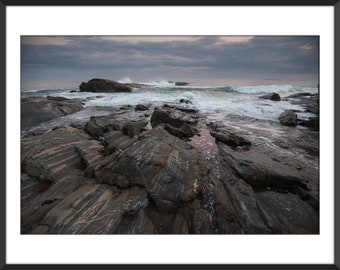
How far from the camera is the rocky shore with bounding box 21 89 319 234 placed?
2.31 m

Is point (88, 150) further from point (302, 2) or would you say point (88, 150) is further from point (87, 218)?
point (302, 2)

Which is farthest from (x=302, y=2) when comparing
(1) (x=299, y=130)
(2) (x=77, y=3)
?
(1) (x=299, y=130)

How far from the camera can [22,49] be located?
2480 mm

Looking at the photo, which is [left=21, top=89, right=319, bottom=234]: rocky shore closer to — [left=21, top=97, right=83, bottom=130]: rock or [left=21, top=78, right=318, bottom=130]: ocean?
[left=21, top=78, right=318, bottom=130]: ocean

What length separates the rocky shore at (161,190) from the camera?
2.31 meters

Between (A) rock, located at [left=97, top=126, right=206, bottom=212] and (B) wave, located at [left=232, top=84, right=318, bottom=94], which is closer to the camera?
(A) rock, located at [left=97, top=126, right=206, bottom=212]

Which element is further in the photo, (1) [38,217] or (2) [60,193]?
(2) [60,193]

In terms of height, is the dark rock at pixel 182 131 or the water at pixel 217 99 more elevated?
the water at pixel 217 99

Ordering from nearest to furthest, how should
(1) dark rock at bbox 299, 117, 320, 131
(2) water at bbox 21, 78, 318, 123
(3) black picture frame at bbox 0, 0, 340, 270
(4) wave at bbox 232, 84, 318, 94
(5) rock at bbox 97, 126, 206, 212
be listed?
1. (3) black picture frame at bbox 0, 0, 340, 270
2. (5) rock at bbox 97, 126, 206, 212
3. (2) water at bbox 21, 78, 318, 123
4. (1) dark rock at bbox 299, 117, 320, 131
5. (4) wave at bbox 232, 84, 318, 94

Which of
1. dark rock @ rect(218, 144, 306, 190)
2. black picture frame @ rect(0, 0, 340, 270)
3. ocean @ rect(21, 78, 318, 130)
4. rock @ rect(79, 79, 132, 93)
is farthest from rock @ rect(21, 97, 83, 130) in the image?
rock @ rect(79, 79, 132, 93)

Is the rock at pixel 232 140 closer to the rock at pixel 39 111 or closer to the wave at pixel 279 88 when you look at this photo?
the wave at pixel 279 88

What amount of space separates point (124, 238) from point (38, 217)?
49.1 inches

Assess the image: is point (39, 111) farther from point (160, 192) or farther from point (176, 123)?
point (160, 192)

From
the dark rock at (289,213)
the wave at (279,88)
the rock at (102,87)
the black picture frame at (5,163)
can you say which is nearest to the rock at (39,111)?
the black picture frame at (5,163)
